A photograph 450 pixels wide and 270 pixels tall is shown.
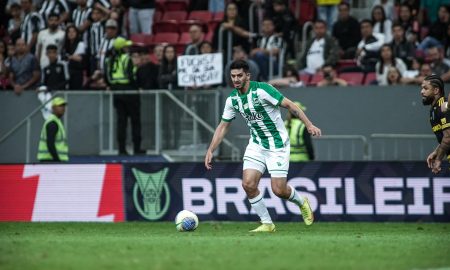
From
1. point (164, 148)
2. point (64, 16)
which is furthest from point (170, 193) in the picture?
point (64, 16)

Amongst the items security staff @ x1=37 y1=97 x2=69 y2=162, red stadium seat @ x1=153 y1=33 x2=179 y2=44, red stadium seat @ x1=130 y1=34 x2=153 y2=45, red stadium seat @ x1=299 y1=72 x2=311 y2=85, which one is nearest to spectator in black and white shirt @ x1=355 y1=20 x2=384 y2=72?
red stadium seat @ x1=299 y1=72 x2=311 y2=85

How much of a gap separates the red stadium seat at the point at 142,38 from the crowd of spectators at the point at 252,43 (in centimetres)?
17

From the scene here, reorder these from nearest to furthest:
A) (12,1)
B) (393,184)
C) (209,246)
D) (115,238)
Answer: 1. (209,246)
2. (115,238)
3. (393,184)
4. (12,1)

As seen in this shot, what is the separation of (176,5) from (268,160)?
11974mm

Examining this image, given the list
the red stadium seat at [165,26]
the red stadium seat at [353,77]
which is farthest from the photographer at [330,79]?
the red stadium seat at [165,26]

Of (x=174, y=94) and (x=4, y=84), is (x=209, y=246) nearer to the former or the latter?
(x=174, y=94)

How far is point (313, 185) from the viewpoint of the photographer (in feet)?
63.9

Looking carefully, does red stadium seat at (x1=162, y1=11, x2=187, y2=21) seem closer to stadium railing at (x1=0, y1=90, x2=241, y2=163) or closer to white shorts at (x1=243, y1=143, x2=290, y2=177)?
stadium railing at (x1=0, y1=90, x2=241, y2=163)

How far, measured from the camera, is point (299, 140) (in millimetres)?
19875

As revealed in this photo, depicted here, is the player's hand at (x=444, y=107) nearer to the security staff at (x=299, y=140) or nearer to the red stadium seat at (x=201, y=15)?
the security staff at (x=299, y=140)

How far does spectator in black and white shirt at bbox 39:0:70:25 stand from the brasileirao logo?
24.0 feet

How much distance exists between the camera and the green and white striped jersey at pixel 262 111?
15055 millimetres

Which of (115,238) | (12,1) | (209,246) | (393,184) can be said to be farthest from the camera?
(12,1)

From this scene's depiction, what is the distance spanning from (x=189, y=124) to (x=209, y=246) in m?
10.2
